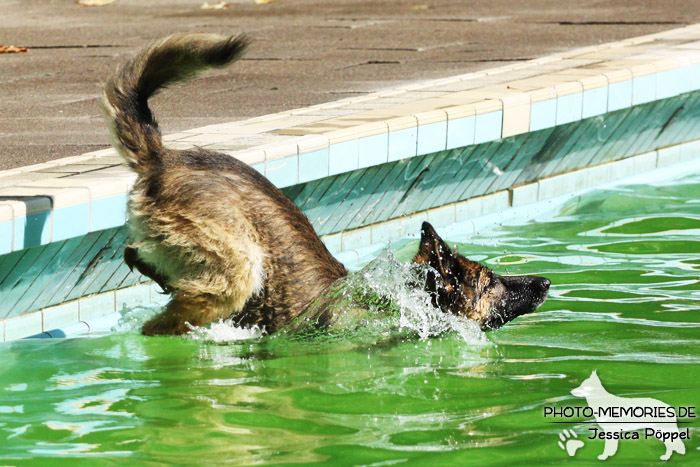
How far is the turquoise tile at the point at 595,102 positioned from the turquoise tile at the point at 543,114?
1.14 ft

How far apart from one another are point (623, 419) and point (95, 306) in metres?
2.84

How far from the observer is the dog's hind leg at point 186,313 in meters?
5.46

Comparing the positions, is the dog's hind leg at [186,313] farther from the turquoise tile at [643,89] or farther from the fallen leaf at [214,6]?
the fallen leaf at [214,6]

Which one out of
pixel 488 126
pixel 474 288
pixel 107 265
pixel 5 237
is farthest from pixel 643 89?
pixel 5 237

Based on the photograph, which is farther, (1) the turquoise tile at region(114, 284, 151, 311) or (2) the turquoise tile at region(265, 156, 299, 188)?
(2) the turquoise tile at region(265, 156, 299, 188)

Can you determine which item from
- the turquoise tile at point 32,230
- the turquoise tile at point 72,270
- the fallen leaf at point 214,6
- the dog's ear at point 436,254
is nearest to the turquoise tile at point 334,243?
the dog's ear at point 436,254

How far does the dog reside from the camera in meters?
4.41

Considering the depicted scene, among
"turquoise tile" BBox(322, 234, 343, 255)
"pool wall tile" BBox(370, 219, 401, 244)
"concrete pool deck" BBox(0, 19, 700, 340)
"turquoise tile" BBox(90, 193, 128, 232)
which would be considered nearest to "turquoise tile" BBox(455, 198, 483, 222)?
"concrete pool deck" BBox(0, 19, 700, 340)

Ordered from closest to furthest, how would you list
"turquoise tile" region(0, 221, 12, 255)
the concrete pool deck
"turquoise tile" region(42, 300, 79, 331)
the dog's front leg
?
the dog's front leg → "turquoise tile" region(0, 221, 12, 255) → the concrete pool deck → "turquoise tile" region(42, 300, 79, 331)

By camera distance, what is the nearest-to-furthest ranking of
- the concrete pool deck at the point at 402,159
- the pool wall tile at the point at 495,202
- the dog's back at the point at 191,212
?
the dog's back at the point at 191,212, the concrete pool deck at the point at 402,159, the pool wall tile at the point at 495,202

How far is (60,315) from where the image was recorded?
591 cm

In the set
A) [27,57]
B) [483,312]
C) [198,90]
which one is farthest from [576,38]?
[483,312]

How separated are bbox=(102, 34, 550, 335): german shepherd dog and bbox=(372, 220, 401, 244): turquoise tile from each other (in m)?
1.91

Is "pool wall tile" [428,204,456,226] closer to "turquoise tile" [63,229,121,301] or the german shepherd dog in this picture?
the german shepherd dog
